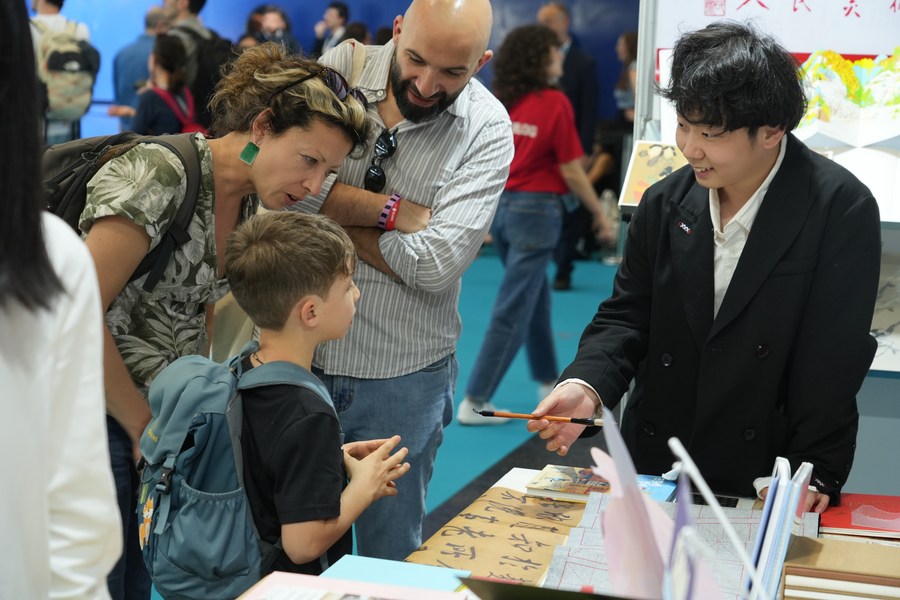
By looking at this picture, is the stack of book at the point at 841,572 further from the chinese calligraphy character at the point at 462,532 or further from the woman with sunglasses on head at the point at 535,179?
the woman with sunglasses on head at the point at 535,179

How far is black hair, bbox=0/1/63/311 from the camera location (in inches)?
35.2

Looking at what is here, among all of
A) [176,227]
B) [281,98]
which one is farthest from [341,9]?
[176,227]

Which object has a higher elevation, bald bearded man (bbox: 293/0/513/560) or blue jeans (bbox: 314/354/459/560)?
bald bearded man (bbox: 293/0/513/560)

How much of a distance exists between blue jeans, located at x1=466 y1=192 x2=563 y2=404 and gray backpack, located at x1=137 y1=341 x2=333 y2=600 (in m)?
3.29

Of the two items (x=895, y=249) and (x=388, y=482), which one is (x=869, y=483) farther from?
(x=388, y=482)

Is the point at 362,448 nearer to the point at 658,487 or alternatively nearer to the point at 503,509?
the point at 503,509

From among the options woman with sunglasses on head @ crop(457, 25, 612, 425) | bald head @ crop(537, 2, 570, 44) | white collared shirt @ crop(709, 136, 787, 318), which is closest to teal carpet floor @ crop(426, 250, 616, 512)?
woman with sunglasses on head @ crop(457, 25, 612, 425)

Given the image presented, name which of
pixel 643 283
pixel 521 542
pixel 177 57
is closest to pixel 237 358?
pixel 521 542

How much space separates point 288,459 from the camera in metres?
1.78

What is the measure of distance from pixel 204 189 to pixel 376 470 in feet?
2.13

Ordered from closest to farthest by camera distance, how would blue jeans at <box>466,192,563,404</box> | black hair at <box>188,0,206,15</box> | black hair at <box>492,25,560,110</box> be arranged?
blue jeans at <box>466,192,563,404</box> → black hair at <box>492,25,560,110</box> → black hair at <box>188,0,206,15</box>

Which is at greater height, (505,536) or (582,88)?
(582,88)

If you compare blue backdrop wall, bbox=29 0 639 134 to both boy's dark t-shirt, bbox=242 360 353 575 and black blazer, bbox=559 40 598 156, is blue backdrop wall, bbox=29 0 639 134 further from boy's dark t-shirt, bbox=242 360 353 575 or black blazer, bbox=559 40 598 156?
boy's dark t-shirt, bbox=242 360 353 575

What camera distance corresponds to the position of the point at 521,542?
173 centimetres
